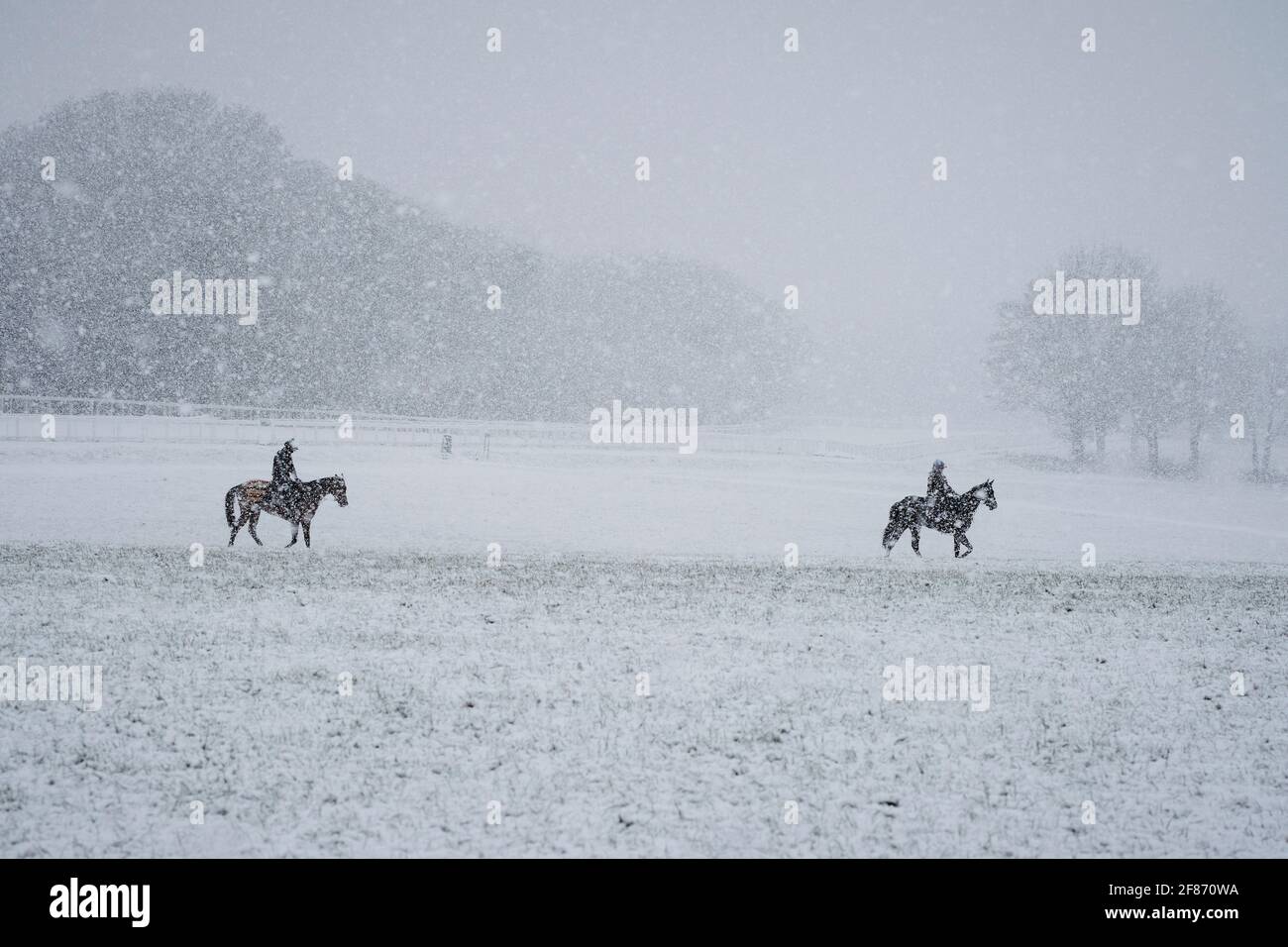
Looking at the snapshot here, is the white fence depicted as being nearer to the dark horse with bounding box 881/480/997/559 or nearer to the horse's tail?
the horse's tail

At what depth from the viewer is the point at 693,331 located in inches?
3046

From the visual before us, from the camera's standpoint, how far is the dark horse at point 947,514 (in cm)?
1462

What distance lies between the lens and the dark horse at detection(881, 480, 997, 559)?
14.6m

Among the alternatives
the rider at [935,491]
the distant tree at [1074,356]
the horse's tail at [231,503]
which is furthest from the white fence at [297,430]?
the rider at [935,491]

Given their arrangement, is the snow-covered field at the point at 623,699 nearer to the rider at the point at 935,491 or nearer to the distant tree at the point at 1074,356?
the rider at the point at 935,491

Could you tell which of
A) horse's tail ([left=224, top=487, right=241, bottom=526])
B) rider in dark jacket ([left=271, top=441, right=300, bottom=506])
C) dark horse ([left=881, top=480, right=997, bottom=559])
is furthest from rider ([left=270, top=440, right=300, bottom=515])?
dark horse ([left=881, top=480, right=997, bottom=559])

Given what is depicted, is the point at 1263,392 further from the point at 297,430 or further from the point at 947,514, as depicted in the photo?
the point at 297,430

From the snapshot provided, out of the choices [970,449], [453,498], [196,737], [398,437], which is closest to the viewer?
[196,737]

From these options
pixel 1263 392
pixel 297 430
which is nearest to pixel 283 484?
pixel 297 430

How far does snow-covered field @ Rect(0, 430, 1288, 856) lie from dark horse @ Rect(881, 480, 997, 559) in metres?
0.65

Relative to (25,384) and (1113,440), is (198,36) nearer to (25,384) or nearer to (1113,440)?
(25,384)

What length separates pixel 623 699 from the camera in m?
7.45
